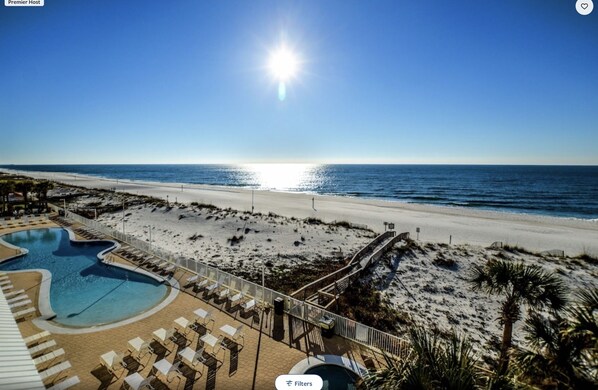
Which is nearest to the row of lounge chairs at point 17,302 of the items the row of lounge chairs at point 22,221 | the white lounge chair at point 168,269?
the white lounge chair at point 168,269

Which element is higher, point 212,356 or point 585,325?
point 585,325

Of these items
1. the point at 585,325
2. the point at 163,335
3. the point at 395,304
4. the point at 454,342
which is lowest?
the point at 395,304

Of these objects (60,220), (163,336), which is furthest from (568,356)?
(60,220)

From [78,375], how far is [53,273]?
10602mm

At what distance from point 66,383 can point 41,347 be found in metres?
2.36

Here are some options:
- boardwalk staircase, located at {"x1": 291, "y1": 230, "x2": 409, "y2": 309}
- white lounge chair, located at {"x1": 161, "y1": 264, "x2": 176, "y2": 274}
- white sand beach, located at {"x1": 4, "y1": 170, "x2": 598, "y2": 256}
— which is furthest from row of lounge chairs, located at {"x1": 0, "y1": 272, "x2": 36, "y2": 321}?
white sand beach, located at {"x1": 4, "y1": 170, "x2": 598, "y2": 256}

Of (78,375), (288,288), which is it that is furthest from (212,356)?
(288,288)

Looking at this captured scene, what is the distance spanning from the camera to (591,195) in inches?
2608

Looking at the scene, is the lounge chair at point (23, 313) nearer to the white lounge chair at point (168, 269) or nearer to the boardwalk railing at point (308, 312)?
the white lounge chair at point (168, 269)

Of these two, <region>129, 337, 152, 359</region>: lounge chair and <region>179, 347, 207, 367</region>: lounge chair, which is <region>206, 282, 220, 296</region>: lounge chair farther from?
<region>179, 347, 207, 367</region>: lounge chair

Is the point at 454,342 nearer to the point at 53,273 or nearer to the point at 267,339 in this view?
the point at 267,339

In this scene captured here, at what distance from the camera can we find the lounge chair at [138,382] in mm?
7830

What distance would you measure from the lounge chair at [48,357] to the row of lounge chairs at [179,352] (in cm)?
159

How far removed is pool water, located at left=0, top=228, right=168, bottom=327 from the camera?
12.2m
